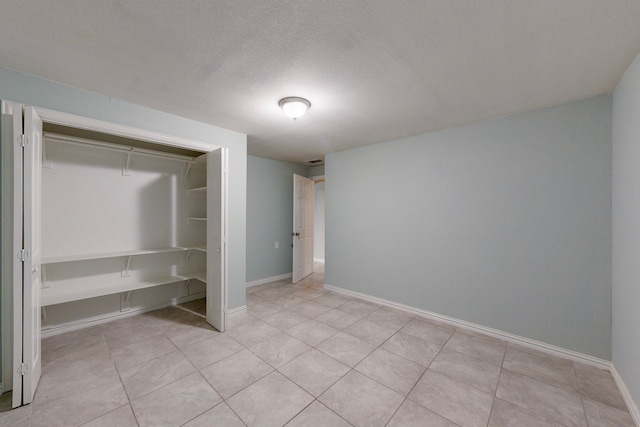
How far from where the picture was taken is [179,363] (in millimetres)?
2260

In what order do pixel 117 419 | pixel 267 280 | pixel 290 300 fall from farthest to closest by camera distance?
pixel 267 280
pixel 290 300
pixel 117 419

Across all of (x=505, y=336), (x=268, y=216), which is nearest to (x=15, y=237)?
(x=268, y=216)

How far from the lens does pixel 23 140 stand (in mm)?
1740

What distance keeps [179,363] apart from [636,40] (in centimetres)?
418

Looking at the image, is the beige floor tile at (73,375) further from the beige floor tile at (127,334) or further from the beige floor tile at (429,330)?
the beige floor tile at (429,330)

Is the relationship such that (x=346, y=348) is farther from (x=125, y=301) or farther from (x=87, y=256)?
(x=87, y=256)

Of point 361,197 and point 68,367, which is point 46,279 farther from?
point 361,197

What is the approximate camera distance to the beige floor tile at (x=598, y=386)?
1845mm

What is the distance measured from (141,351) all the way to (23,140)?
2.05 m

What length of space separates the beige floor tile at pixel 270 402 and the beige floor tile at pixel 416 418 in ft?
2.04

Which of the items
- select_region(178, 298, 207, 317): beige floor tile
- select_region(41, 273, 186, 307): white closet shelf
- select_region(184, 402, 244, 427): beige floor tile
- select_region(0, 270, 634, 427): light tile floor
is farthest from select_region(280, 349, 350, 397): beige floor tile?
select_region(41, 273, 186, 307): white closet shelf

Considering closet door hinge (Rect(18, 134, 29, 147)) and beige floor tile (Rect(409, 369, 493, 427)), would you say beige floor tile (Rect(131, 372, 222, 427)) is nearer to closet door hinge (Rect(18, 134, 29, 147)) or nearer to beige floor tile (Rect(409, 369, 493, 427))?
beige floor tile (Rect(409, 369, 493, 427))

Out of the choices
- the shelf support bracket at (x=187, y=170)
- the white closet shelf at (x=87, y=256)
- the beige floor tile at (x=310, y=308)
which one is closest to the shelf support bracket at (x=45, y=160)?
the white closet shelf at (x=87, y=256)

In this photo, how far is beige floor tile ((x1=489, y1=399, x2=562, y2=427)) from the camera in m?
1.63
